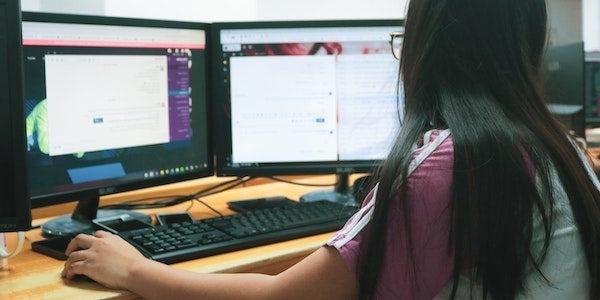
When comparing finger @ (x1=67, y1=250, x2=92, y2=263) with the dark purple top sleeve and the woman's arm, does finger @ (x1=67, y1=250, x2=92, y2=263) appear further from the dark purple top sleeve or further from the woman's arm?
the dark purple top sleeve

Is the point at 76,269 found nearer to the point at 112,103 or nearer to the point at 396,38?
the point at 112,103

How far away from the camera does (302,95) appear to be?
1.59 m

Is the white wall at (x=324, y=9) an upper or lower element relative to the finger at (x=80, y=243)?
upper

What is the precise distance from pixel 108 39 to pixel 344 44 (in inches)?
21.1

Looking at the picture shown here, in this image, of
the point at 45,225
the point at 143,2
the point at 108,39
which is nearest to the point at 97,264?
the point at 45,225

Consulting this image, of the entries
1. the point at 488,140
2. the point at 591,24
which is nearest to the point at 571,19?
the point at 591,24

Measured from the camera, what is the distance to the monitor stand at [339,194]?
65.7 inches

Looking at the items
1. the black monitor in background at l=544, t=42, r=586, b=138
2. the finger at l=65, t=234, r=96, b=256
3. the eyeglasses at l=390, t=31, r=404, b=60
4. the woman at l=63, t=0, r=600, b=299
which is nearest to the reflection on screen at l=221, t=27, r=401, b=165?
the eyeglasses at l=390, t=31, r=404, b=60

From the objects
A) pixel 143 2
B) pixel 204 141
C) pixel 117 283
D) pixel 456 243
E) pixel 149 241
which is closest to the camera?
pixel 456 243

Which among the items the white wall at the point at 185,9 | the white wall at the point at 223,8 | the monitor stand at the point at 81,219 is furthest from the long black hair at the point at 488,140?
the white wall at the point at 185,9

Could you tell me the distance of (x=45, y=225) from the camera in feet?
4.60

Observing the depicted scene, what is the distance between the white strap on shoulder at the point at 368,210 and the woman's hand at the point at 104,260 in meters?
0.35

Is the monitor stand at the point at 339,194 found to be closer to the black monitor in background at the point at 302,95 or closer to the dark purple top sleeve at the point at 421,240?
the black monitor in background at the point at 302,95

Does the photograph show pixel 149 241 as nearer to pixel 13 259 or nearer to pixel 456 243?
pixel 13 259
